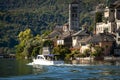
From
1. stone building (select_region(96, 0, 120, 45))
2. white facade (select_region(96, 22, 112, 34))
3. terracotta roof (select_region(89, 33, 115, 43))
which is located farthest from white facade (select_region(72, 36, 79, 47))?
terracotta roof (select_region(89, 33, 115, 43))

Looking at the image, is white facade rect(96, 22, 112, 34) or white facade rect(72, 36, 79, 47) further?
white facade rect(72, 36, 79, 47)

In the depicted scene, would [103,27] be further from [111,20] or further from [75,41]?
[75,41]

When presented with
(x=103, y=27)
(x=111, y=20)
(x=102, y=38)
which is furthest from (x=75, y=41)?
(x=102, y=38)

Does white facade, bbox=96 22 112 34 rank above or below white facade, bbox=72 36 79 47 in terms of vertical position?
above

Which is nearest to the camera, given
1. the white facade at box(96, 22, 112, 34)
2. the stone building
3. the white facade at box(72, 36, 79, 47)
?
the stone building

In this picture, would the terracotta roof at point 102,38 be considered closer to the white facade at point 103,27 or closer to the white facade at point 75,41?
the white facade at point 103,27

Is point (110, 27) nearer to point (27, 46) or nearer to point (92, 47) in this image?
point (92, 47)

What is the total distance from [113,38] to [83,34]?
20267 mm

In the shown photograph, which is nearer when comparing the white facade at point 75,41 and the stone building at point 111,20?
the stone building at point 111,20

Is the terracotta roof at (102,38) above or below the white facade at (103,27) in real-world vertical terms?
below

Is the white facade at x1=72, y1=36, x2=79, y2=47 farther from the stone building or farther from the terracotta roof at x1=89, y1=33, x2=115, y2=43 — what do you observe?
the terracotta roof at x1=89, y1=33, x2=115, y2=43

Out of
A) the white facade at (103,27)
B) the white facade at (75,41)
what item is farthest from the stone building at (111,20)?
the white facade at (75,41)

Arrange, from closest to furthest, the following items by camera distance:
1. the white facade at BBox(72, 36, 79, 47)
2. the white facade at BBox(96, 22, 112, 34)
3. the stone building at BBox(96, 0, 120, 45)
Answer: the stone building at BBox(96, 0, 120, 45), the white facade at BBox(96, 22, 112, 34), the white facade at BBox(72, 36, 79, 47)

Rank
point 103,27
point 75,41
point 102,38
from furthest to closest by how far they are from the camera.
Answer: point 75,41 → point 103,27 → point 102,38
